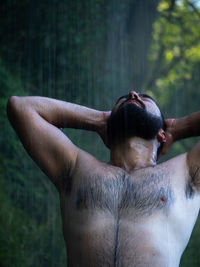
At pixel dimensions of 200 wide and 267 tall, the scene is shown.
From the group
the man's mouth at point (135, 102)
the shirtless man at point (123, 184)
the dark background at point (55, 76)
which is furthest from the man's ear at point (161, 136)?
the dark background at point (55, 76)

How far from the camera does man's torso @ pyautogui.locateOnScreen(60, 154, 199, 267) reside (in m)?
1.48

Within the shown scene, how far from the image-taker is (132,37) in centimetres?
559

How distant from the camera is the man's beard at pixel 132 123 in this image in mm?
1734

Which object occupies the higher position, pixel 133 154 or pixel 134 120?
pixel 134 120

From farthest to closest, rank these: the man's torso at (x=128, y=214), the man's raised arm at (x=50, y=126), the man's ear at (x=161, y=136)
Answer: the man's ear at (x=161, y=136) < the man's raised arm at (x=50, y=126) < the man's torso at (x=128, y=214)

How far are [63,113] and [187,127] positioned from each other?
0.53 meters

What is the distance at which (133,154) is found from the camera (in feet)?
5.79

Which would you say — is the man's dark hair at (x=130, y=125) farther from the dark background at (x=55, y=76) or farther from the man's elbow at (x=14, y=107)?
the dark background at (x=55, y=76)

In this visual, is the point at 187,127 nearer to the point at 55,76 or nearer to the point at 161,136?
the point at 161,136

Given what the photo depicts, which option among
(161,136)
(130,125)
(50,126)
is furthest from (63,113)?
(161,136)

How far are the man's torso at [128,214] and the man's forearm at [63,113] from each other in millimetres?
296

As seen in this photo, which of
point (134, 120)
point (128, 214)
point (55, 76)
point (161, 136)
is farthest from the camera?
point (55, 76)

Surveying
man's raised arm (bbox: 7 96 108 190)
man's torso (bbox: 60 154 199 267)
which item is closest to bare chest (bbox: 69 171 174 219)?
man's torso (bbox: 60 154 199 267)

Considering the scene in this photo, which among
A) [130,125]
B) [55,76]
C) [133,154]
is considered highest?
[130,125]
